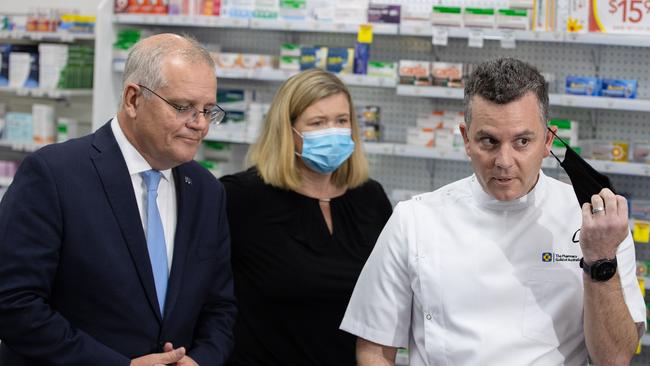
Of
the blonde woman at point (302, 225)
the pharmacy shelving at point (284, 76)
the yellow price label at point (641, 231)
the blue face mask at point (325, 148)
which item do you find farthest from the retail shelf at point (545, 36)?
the blue face mask at point (325, 148)

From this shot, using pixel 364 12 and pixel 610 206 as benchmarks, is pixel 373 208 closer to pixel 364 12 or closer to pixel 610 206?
pixel 610 206

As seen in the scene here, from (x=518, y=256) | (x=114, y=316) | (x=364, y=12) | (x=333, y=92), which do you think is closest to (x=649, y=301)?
(x=364, y=12)

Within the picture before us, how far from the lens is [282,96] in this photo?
353 centimetres

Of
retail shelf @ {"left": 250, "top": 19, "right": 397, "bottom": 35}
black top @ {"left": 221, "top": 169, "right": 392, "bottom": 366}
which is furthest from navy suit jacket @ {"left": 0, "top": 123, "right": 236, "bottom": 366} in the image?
retail shelf @ {"left": 250, "top": 19, "right": 397, "bottom": 35}

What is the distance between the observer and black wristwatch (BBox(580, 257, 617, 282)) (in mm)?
2072

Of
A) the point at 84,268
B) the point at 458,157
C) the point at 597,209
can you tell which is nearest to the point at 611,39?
the point at 458,157

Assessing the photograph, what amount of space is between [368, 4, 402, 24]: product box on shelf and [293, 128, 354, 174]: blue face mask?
2080 millimetres

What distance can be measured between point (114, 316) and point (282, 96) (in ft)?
4.56

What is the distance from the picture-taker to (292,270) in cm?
330

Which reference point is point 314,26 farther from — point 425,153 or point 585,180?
point 585,180

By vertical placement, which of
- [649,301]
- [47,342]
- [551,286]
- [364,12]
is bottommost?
[649,301]

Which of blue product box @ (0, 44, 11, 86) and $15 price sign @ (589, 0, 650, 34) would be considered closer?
$15 price sign @ (589, 0, 650, 34)

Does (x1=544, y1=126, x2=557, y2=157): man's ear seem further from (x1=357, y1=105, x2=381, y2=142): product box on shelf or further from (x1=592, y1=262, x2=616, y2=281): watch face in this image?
(x1=357, y1=105, x2=381, y2=142): product box on shelf

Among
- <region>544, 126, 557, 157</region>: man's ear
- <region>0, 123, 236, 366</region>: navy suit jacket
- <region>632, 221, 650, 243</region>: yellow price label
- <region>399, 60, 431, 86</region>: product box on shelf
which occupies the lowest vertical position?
<region>632, 221, 650, 243</region>: yellow price label
